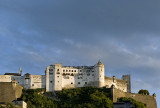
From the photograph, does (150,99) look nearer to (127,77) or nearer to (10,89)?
(127,77)

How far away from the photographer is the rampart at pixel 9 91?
290ft

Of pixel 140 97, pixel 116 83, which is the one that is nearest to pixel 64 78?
pixel 116 83

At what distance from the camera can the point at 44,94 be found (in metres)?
93.8

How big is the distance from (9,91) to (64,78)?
46.8ft

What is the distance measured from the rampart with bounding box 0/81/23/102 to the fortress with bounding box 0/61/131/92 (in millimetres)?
4185

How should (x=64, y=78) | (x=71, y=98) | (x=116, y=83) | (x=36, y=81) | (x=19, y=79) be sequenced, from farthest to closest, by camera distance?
(x=116, y=83) → (x=64, y=78) → (x=19, y=79) → (x=36, y=81) → (x=71, y=98)

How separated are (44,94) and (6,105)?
17.4m

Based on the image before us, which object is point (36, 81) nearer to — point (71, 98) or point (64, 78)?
point (64, 78)

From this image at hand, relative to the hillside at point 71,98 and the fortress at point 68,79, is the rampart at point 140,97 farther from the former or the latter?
the hillside at point 71,98

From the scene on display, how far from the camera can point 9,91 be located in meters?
89.5

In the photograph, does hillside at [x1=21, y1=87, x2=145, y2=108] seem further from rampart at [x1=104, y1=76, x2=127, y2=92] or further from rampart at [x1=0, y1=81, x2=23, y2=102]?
rampart at [x1=104, y1=76, x2=127, y2=92]

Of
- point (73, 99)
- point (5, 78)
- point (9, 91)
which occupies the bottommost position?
point (73, 99)

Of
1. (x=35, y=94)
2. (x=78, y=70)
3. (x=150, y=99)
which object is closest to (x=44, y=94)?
(x=35, y=94)

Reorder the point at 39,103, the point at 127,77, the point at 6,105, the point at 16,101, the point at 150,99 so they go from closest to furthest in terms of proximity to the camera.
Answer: the point at 6,105 < the point at 16,101 < the point at 39,103 < the point at 150,99 < the point at 127,77
